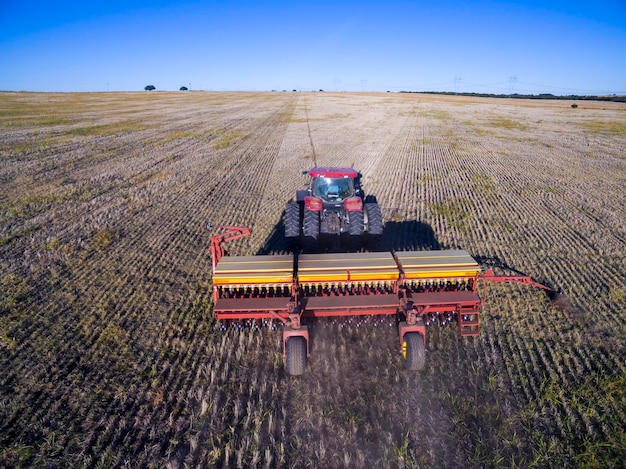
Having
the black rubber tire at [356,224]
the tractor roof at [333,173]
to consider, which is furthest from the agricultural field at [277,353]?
the tractor roof at [333,173]

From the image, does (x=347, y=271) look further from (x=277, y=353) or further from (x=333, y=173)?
(x=333, y=173)

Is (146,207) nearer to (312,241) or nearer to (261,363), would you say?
(312,241)

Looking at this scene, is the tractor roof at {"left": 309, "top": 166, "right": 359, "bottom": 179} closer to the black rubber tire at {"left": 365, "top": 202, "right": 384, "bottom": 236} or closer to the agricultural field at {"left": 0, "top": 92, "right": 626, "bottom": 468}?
the black rubber tire at {"left": 365, "top": 202, "right": 384, "bottom": 236}

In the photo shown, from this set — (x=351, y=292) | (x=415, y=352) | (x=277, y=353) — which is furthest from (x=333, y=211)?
(x=415, y=352)

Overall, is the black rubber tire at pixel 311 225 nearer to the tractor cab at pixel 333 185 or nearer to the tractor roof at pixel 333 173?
the tractor cab at pixel 333 185

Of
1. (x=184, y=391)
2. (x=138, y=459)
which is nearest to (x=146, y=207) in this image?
(x=184, y=391)

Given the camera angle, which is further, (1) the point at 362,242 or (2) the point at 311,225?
(1) the point at 362,242

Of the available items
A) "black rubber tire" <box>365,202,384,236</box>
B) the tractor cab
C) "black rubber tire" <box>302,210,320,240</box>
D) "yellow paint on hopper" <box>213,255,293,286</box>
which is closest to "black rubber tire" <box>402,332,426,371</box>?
"yellow paint on hopper" <box>213,255,293,286</box>
